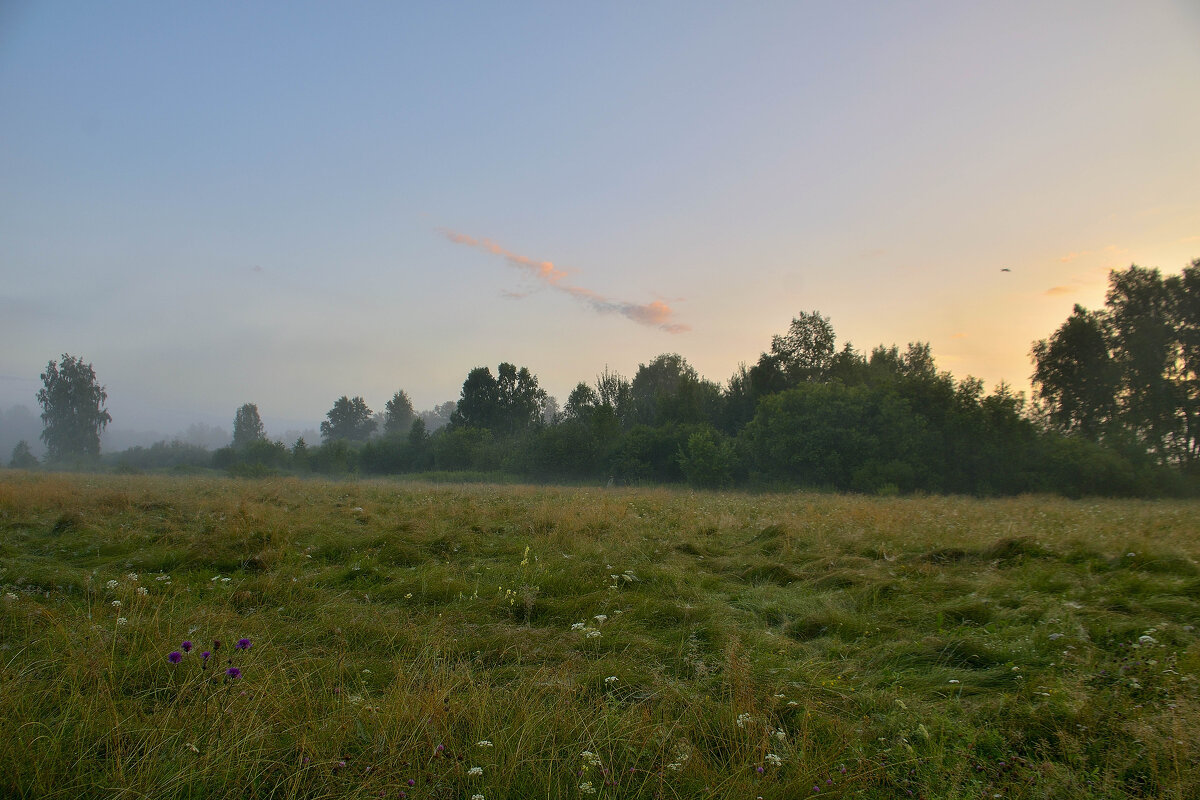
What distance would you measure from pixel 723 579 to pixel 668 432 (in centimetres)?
3785

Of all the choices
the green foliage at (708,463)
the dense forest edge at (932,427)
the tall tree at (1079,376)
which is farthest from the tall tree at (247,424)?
the tall tree at (1079,376)

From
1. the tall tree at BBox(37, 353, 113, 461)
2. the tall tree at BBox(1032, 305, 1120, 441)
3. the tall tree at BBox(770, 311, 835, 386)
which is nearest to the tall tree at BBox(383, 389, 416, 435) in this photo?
the tall tree at BBox(37, 353, 113, 461)

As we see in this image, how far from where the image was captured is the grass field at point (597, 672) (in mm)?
2463

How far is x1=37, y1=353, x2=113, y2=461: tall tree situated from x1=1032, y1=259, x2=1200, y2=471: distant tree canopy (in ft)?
360

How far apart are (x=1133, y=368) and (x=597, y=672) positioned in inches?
1751

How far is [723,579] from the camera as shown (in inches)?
258

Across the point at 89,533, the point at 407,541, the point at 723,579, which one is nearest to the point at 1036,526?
the point at 723,579

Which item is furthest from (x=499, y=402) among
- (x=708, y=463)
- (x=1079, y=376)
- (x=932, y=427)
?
(x=1079, y=376)

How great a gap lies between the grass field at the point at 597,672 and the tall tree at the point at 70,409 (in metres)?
96.2

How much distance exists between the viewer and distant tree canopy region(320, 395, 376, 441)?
97.8m

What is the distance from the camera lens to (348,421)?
98.3 m

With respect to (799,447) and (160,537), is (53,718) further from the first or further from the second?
(799,447)

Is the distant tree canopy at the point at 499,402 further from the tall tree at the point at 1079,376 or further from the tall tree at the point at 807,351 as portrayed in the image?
the tall tree at the point at 1079,376

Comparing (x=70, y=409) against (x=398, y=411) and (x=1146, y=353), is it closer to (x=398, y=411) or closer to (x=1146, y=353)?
(x=398, y=411)
